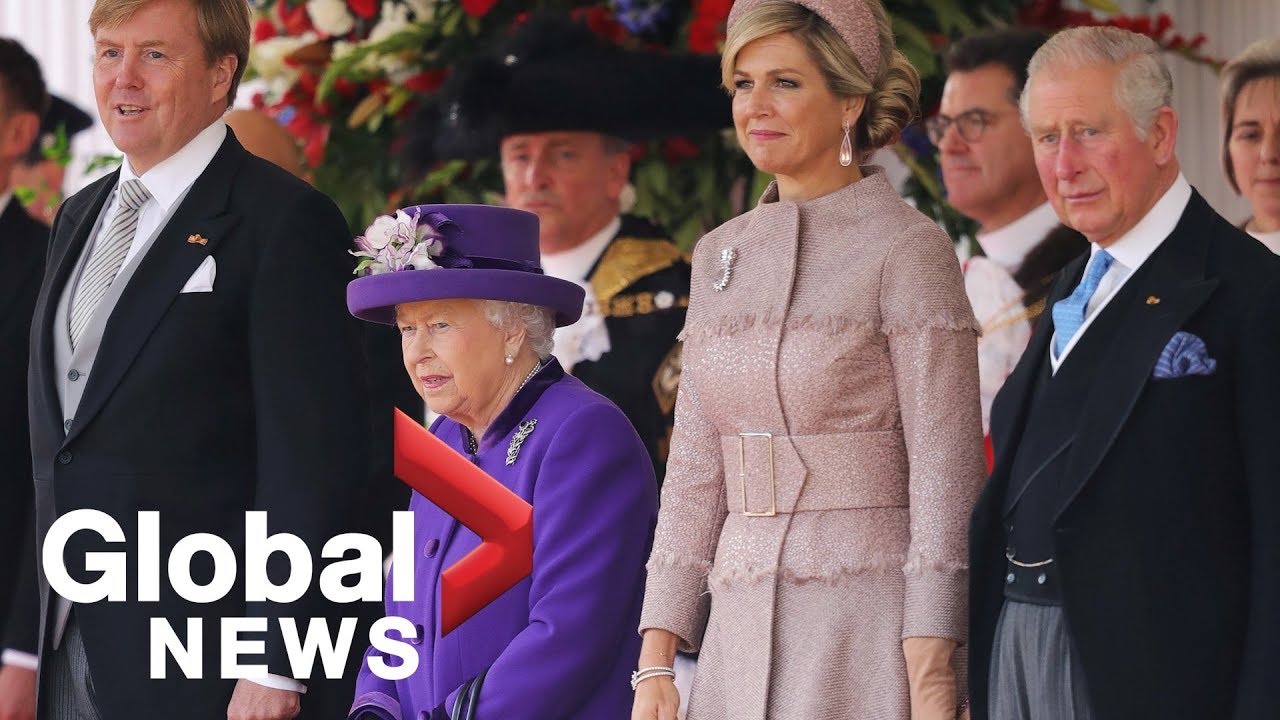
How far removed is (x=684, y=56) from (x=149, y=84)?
1.77 metres

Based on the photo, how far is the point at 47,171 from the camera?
6.46 m

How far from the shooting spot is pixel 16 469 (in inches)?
147

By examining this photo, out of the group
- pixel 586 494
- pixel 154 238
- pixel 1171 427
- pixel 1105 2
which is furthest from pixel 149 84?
pixel 1105 2

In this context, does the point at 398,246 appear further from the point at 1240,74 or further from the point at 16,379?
the point at 1240,74

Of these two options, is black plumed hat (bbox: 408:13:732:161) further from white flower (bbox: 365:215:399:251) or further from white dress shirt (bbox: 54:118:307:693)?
white dress shirt (bbox: 54:118:307:693)

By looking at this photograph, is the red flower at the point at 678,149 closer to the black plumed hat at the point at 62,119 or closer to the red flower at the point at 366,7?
the red flower at the point at 366,7

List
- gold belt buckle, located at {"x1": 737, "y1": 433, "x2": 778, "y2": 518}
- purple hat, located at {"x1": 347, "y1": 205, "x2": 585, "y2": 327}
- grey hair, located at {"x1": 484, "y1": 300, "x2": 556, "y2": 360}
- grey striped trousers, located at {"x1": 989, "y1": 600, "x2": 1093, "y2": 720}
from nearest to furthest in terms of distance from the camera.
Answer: grey striped trousers, located at {"x1": 989, "y1": 600, "x2": 1093, "y2": 720} < gold belt buckle, located at {"x1": 737, "y1": 433, "x2": 778, "y2": 518} < purple hat, located at {"x1": 347, "y1": 205, "x2": 585, "y2": 327} < grey hair, located at {"x1": 484, "y1": 300, "x2": 556, "y2": 360}

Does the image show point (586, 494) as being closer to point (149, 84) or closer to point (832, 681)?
point (832, 681)

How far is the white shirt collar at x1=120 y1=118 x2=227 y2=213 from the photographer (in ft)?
10.9

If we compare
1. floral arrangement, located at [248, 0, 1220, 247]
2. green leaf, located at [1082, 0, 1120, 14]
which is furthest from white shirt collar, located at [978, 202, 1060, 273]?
green leaf, located at [1082, 0, 1120, 14]

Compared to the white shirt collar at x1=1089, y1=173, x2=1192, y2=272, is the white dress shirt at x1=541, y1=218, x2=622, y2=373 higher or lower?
higher

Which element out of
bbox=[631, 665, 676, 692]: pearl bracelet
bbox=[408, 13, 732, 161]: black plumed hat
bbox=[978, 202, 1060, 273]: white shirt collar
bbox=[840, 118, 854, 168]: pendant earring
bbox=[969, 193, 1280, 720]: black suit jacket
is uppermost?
bbox=[408, 13, 732, 161]: black plumed hat

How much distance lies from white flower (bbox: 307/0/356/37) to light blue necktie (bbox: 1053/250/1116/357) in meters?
2.93

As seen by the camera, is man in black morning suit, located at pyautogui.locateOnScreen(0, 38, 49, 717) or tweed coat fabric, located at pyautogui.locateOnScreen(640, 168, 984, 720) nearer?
tweed coat fabric, located at pyautogui.locateOnScreen(640, 168, 984, 720)
